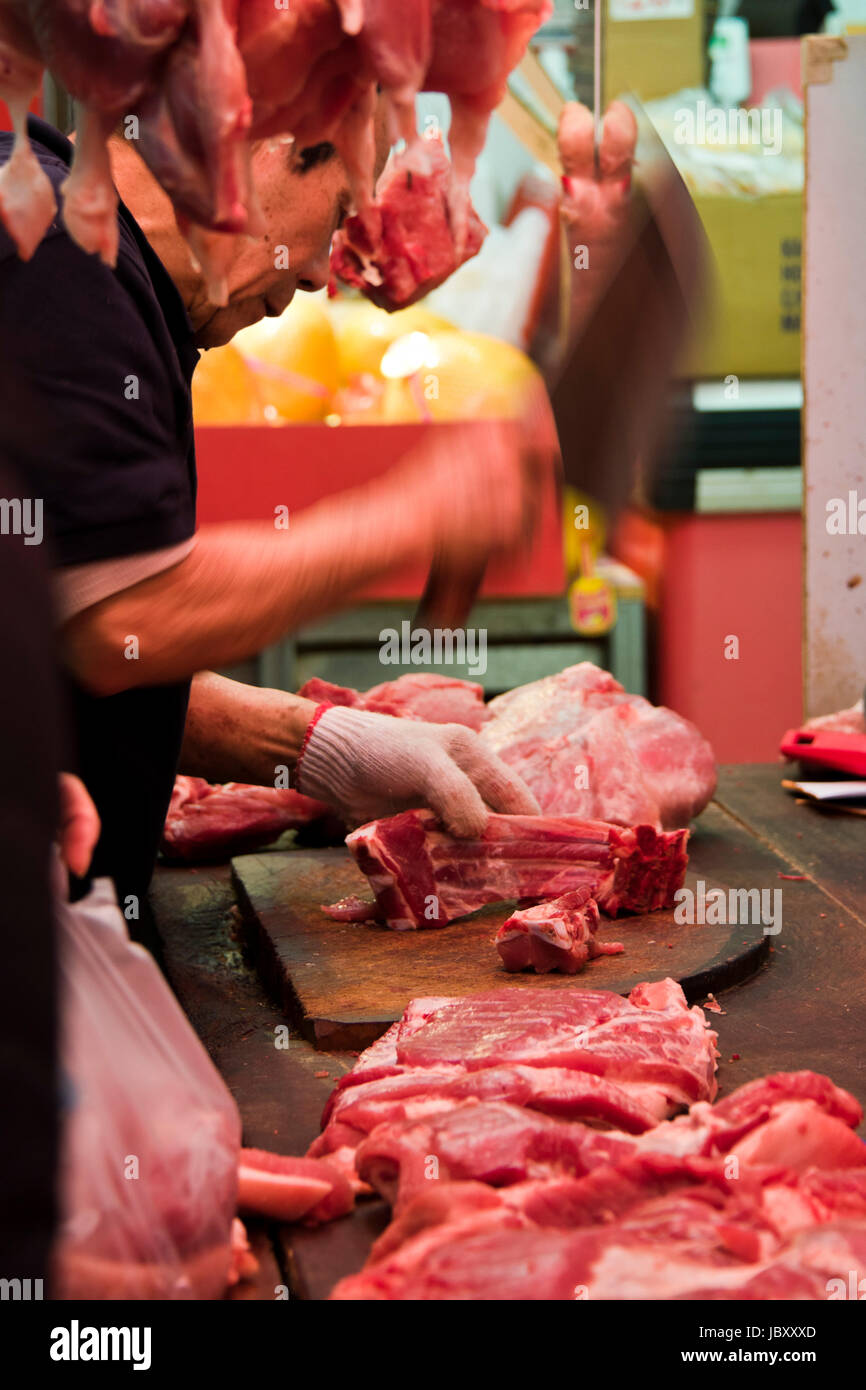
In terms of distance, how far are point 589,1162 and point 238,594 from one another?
856 millimetres

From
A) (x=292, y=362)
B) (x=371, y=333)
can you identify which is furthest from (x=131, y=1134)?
(x=371, y=333)

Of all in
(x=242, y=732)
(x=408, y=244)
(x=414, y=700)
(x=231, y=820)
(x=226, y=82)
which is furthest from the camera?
(x=414, y=700)

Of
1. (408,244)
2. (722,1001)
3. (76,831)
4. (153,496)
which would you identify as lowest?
(722,1001)

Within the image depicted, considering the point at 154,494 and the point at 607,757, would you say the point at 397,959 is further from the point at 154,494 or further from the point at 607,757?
the point at 154,494

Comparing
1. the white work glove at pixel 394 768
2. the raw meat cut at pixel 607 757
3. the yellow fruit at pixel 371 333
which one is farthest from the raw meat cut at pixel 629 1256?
the yellow fruit at pixel 371 333

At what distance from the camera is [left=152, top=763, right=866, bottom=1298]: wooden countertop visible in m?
1.56

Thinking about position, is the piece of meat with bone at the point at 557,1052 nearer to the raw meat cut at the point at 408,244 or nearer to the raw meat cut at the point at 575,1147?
the raw meat cut at the point at 575,1147

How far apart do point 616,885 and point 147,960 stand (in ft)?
4.38

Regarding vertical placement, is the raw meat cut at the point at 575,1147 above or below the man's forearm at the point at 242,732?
below

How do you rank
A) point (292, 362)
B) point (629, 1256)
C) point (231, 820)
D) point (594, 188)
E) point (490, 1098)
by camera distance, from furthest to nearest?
point (292, 362), point (594, 188), point (231, 820), point (490, 1098), point (629, 1256)

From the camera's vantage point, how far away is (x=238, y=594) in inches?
76.3

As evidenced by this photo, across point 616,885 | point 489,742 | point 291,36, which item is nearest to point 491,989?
point 616,885

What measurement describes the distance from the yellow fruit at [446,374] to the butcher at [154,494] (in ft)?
6.57

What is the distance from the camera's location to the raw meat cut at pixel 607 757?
9.20ft
